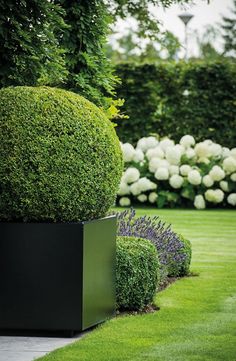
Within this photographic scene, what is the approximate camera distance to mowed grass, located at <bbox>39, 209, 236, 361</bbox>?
6.26 meters

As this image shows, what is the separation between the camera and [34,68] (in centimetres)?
780

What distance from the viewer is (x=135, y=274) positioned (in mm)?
7637

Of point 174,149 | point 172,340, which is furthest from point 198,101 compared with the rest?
point 172,340

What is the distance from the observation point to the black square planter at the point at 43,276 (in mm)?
6703

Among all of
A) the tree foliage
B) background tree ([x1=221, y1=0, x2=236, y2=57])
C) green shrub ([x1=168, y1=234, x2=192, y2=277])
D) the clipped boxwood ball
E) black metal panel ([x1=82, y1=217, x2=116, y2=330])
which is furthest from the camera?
background tree ([x1=221, y1=0, x2=236, y2=57])

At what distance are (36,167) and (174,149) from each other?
35.5 feet

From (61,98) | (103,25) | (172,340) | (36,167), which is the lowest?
(172,340)

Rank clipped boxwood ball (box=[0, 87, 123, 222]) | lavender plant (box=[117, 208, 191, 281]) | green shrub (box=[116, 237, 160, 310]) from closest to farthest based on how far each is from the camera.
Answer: clipped boxwood ball (box=[0, 87, 123, 222]), green shrub (box=[116, 237, 160, 310]), lavender plant (box=[117, 208, 191, 281])

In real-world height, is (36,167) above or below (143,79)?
below

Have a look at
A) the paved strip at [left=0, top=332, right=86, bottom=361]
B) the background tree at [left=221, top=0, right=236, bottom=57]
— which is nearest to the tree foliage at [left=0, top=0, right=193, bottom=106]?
the paved strip at [left=0, top=332, right=86, bottom=361]

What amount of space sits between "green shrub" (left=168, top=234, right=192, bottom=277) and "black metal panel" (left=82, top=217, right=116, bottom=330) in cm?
211

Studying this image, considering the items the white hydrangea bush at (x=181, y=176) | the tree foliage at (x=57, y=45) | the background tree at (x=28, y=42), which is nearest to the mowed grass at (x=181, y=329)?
the tree foliage at (x=57, y=45)

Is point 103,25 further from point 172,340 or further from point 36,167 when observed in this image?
point 172,340

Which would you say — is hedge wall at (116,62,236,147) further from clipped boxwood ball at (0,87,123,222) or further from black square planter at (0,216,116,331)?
black square planter at (0,216,116,331)
